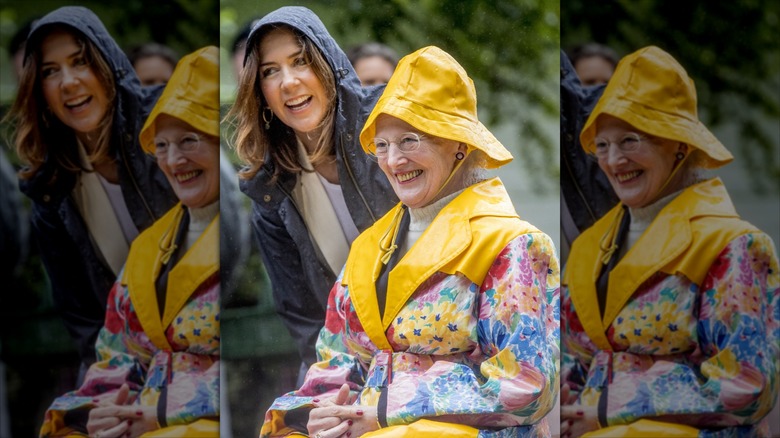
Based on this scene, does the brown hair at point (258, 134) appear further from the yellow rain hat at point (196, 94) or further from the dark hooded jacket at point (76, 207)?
the dark hooded jacket at point (76, 207)

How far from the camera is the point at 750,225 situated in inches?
170

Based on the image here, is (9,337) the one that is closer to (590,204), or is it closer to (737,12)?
(590,204)

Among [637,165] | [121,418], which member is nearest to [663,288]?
[637,165]

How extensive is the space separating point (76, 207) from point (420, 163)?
1460mm

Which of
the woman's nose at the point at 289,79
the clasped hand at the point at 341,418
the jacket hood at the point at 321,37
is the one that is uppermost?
the jacket hood at the point at 321,37

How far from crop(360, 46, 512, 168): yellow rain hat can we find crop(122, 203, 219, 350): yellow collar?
86cm

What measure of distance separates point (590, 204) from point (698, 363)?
2.41ft

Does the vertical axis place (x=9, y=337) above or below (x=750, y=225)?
below

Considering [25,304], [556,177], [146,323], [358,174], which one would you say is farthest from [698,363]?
[25,304]

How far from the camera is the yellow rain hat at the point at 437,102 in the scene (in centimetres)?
407

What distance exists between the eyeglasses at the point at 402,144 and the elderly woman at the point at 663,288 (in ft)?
2.40

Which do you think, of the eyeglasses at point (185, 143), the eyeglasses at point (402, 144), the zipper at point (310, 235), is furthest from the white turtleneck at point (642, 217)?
the eyeglasses at point (185, 143)

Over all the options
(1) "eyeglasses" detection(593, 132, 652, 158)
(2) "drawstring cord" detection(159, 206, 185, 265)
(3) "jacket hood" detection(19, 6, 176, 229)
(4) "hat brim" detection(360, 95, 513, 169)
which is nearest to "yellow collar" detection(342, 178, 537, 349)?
(4) "hat brim" detection(360, 95, 513, 169)

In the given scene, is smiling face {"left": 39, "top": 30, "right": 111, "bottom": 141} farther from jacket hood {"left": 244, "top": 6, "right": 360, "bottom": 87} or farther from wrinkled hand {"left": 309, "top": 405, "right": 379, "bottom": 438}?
wrinkled hand {"left": 309, "top": 405, "right": 379, "bottom": 438}
